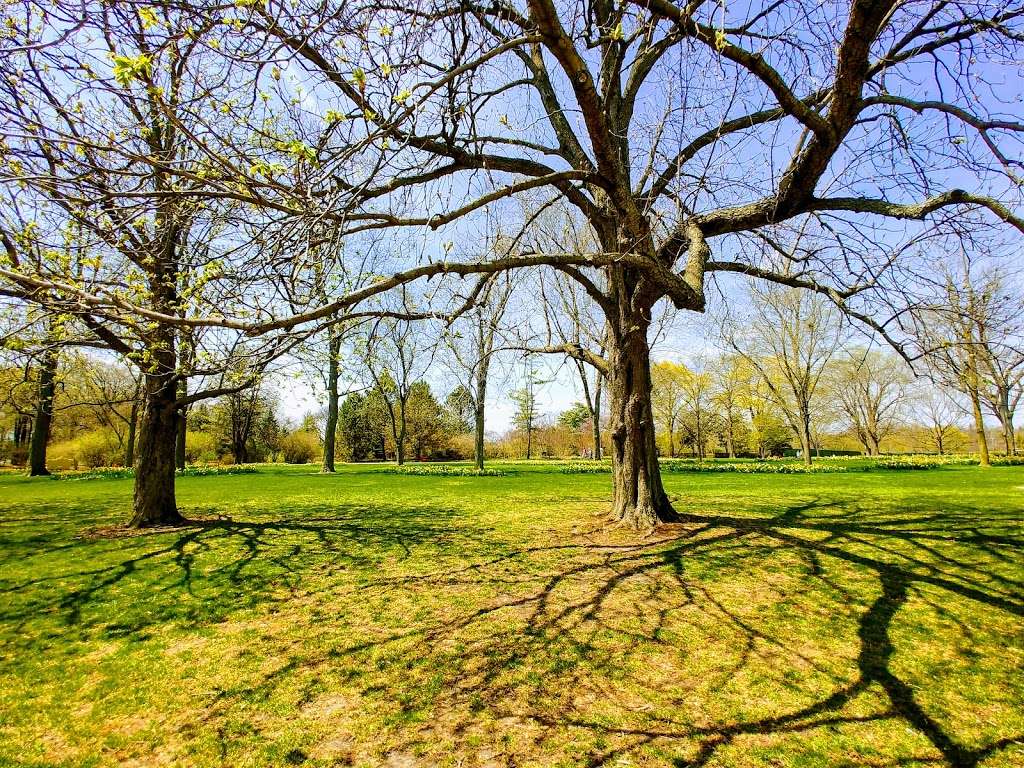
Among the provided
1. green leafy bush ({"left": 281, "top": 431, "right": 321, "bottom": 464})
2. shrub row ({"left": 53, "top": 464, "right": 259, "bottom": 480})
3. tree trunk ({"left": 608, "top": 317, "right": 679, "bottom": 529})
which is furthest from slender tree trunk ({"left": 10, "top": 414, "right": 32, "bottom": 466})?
tree trunk ({"left": 608, "top": 317, "right": 679, "bottom": 529})

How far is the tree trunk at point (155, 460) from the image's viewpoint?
7672 millimetres

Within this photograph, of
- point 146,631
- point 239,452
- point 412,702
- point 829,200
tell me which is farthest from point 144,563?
point 239,452

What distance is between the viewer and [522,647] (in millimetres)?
3533

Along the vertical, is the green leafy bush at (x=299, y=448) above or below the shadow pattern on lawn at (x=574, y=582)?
above

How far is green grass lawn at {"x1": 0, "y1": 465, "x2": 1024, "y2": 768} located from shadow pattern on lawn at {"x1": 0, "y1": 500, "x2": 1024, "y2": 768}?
0.03m

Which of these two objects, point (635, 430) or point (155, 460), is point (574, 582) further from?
point (155, 460)

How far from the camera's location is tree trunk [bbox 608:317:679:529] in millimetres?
6996

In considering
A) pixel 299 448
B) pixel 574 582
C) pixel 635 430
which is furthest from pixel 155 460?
pixel 299 448

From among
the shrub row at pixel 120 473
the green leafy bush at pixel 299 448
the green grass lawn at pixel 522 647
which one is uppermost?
the green leafy bush at pixel 299 448

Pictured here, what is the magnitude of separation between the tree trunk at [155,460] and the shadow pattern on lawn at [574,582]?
2.10ft

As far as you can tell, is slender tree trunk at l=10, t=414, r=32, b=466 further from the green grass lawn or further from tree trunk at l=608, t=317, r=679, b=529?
tree trunk at l=608, t=317, r=679, b=529

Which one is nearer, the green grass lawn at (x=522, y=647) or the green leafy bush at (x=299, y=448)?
the green grass lawn at (x=522, y=647)

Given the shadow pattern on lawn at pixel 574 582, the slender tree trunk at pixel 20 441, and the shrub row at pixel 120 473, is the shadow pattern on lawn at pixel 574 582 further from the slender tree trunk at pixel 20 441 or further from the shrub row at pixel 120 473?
the slender tree trunk at pixel 20 441

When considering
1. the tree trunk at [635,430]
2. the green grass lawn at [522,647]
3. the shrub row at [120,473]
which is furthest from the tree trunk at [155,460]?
the shrub row at [120,473]
